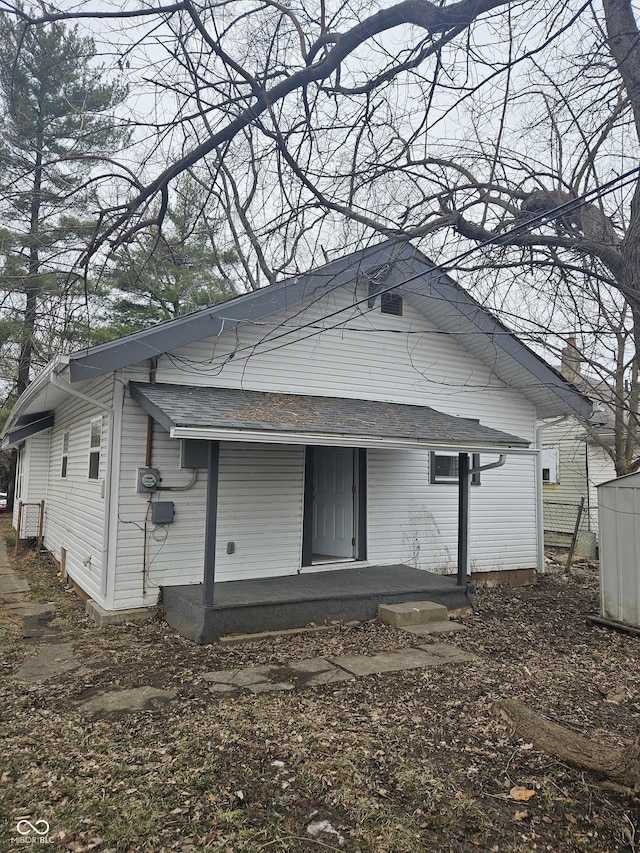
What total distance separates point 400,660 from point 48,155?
571 cm

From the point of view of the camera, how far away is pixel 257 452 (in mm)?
8219

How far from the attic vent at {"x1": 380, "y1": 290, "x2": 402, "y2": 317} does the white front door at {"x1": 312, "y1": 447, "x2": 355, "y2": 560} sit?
231 centimetres

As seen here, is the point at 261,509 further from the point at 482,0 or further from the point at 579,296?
the point at 482,0

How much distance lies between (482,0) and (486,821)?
15.4 ft

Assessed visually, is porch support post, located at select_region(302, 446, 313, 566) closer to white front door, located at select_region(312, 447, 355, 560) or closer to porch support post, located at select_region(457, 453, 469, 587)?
white front door, located at select_region(312, 447, 355, 560)

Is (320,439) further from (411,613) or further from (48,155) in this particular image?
(48,155)

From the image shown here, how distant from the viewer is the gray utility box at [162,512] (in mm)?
7273

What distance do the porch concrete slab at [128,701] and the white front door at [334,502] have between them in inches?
187

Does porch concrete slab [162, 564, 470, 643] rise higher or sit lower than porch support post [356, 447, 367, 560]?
lower

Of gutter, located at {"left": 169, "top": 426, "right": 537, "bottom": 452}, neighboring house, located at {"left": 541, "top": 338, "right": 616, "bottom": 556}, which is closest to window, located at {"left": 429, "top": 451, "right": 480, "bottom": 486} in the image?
gutter, located at {"left": 169, "top": 426, "right": 537, "bottom": 452}

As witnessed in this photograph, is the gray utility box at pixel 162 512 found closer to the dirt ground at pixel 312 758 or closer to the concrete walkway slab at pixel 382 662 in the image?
the dirt ground at pixel 312 758

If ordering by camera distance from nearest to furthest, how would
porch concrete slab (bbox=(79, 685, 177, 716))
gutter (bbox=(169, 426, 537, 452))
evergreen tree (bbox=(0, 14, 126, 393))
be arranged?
evergreen tree (bbox=(0, 14, 126, 393))
porch concrete slab (bbox=(79, 685, 177, 716))
gutter (bbox=(169, 426, 537, 452))

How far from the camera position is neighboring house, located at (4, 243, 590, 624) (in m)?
7.07

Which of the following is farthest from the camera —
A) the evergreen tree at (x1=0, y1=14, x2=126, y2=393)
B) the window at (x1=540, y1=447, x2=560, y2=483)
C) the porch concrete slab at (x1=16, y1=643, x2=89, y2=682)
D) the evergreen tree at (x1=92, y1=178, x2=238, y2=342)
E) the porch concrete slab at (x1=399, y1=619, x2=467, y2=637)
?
the window at (x1=540, y1=447, x2=560, y2=483)
